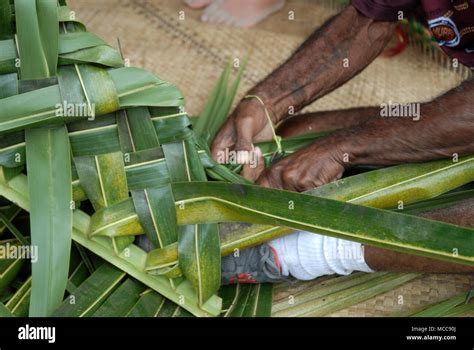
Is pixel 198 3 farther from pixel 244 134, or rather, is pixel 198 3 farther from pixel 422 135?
pixel 422 135

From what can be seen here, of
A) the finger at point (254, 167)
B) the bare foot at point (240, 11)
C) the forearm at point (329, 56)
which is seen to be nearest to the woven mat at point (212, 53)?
the bare foot at point (240, 11)

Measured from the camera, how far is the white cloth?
100cm

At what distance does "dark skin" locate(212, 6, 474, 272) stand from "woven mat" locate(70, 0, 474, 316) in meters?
0.23

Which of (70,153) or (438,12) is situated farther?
(438,12)

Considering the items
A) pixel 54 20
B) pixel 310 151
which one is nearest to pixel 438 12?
pixel 310 151

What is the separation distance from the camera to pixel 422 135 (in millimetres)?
1020

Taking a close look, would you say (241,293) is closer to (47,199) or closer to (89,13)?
(47,199)

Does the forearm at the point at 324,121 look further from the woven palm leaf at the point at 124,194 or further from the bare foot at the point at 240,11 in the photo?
the bare foot at the point at 240,11

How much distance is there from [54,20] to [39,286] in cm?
30

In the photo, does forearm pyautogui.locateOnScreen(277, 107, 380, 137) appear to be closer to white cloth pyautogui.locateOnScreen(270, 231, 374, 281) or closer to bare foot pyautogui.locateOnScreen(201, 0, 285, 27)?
white cloth pyautogui.locateOnScreen(270, 231, 374, 281)

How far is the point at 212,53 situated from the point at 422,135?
67 cm

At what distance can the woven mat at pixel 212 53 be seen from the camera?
154cm

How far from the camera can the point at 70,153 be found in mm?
934

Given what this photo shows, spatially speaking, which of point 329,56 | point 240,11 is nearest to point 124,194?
point 329,56
